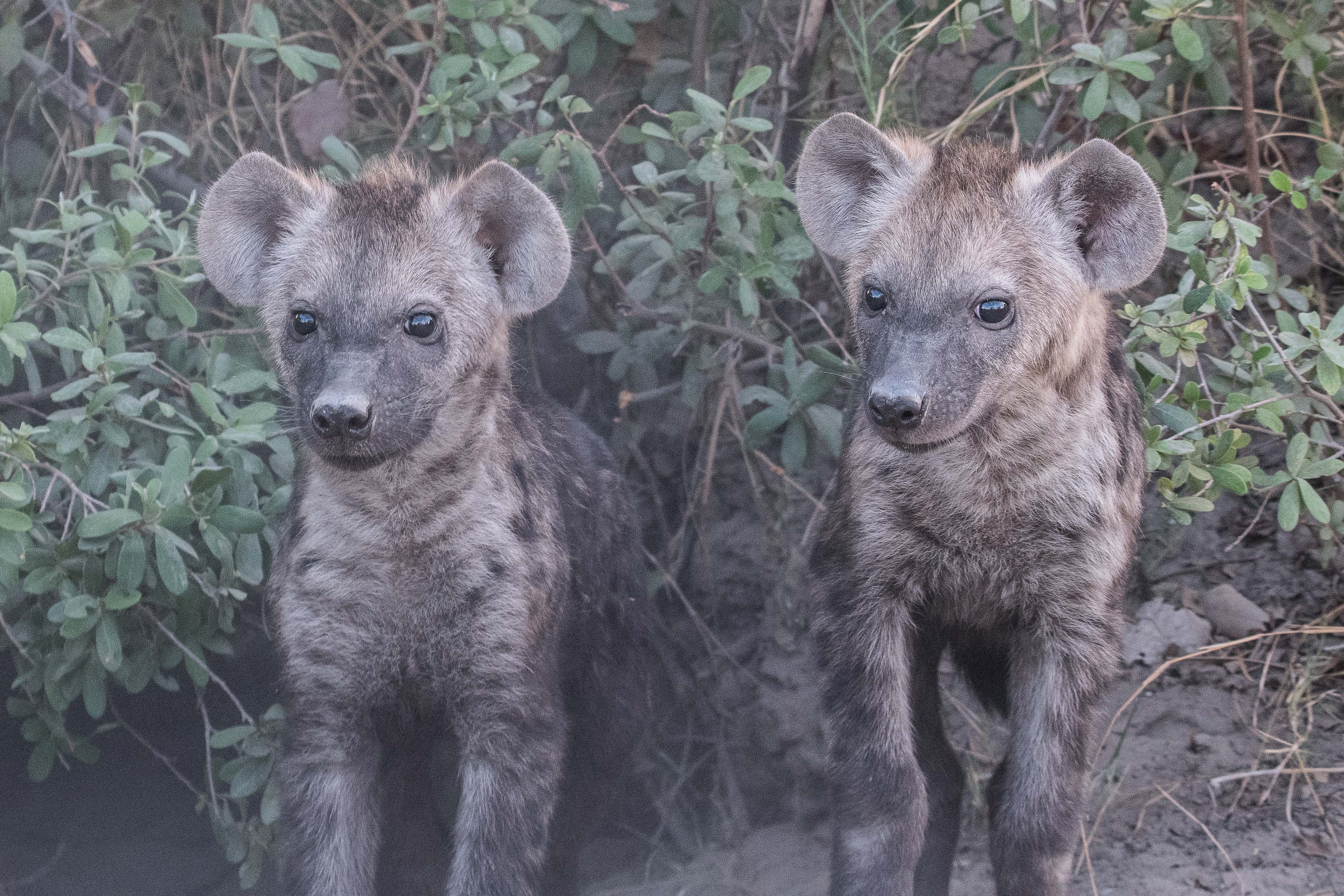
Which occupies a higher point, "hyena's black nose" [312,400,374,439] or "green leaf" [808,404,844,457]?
"hyena's black nose" [312,400,374,439]

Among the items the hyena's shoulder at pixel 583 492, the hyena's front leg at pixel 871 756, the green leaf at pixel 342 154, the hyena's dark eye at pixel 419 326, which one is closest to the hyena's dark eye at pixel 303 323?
the hyena's dark eye at pixel 419 326

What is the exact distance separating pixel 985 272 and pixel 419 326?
3.92 feet

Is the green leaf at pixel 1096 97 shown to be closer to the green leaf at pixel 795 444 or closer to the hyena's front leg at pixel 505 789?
the green leaf at pixel 795 444

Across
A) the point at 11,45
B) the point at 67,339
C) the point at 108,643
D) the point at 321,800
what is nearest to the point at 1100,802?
the point at 321,800

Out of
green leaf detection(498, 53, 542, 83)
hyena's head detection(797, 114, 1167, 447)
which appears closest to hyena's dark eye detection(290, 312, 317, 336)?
green leaf detection(498, 53, 542, 83)

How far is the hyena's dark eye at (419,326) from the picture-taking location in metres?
3.08

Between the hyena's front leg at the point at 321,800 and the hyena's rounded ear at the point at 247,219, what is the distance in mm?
994

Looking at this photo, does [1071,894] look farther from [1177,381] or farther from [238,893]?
[238,893]

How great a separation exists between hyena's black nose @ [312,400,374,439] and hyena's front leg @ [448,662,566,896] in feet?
2.09

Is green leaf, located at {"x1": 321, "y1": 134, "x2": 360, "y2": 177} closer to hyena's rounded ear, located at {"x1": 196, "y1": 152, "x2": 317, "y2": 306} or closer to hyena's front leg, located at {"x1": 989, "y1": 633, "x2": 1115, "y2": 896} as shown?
hyena's rounded ear, located at {"x1": 196, "y1": 152, "x2": 317, "y2": 306}

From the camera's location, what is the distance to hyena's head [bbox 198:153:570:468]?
297 centimetres

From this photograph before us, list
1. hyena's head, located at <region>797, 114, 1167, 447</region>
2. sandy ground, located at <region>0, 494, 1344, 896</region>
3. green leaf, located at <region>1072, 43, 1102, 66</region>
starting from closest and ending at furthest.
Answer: hyena's head, located at <region>797, 114, 1167, 447</region>
green leaf, located at <region>1072, 43, 1102, 66</region>
sandy ground, located at <region>0, 494, 1344, 896</region>

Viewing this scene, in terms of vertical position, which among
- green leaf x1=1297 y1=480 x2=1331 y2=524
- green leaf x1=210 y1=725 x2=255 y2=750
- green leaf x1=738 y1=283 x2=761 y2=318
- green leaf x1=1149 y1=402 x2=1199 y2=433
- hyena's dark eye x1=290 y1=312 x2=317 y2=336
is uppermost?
hyena's dark eye x1=290 y1=312 x2=317 y2=336

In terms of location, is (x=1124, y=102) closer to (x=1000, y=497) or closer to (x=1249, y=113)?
(x=1249, y=113)
